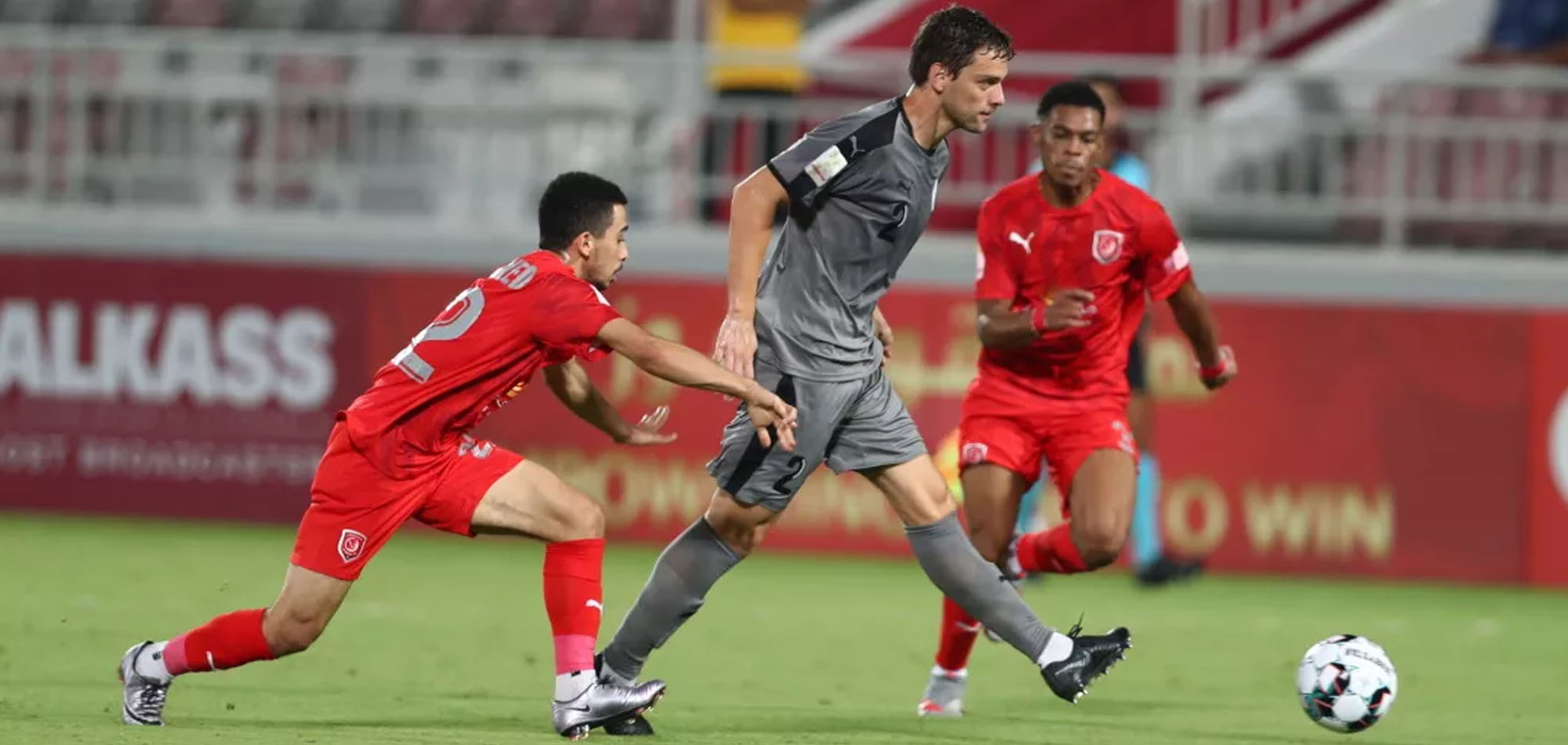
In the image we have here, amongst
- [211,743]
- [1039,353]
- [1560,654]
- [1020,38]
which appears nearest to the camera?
[211,743]

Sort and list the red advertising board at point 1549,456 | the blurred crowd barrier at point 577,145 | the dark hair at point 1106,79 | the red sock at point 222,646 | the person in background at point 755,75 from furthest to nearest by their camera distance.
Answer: the person in background at point 755,75, the blurred crowd barrier at point 577,145, the red advertising board at point 1549,456, the dark hair at point 1106,79, the red sock at point 222,646

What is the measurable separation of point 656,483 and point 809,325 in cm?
708

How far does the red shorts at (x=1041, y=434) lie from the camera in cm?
841

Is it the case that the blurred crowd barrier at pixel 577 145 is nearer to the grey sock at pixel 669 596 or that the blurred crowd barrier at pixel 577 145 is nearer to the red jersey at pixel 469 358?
the grey sock at pixel 669 596

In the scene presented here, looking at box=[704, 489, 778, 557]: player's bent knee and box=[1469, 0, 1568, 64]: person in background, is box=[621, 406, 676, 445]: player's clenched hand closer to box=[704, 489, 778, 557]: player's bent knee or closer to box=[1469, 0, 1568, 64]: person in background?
box=[704, 489, 778, 557]: player's bent knee

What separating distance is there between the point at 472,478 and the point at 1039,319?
205 cm

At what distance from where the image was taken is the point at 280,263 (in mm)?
14703

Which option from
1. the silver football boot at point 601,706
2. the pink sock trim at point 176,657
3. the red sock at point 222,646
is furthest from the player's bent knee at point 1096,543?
the pink sock trim at point 176,657

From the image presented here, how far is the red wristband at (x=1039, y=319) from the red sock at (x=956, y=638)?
954 millimetres

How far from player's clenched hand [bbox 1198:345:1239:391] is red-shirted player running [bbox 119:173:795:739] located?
214 cm

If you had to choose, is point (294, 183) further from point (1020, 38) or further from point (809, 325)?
point (809, 325)

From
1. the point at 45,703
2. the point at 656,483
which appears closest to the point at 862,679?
the point at 45,703

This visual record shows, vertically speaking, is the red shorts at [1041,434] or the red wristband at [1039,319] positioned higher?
the red wristband at [1039,319]

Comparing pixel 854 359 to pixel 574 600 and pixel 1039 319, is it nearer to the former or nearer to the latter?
pixel 1039 319
